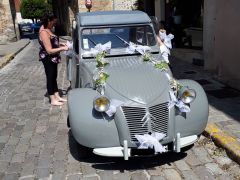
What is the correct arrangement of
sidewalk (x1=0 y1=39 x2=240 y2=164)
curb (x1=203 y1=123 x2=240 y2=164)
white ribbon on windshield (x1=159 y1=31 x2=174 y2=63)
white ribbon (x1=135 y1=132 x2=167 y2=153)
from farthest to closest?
white ribbon on windshield (x1=159 y1=31 x2=174 y2=63), sidewalk (x1=0 y1=39 x2=240 y2=164), curb (x1=203 y1=123 x2=240 y2=164), white ribbon (x1=135 y1=132 x2=167 y2=153)

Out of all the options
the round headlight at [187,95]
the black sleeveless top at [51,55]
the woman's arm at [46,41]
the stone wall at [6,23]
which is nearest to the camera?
the round headlight at [187,95]

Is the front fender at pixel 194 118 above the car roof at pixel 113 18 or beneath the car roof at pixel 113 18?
beneath

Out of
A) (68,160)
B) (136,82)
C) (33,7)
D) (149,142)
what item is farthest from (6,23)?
(33,7)

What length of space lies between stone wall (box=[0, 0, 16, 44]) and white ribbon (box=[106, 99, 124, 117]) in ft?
66.5

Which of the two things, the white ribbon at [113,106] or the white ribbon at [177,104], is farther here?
the white ribbon at [177,104]

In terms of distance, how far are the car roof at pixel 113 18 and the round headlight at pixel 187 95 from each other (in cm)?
179

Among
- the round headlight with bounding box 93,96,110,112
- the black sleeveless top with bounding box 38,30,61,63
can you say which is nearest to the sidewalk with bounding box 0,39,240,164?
the round headlight with bounding box 93,96,110,112

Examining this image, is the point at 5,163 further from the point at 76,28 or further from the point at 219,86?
the point at 219,86

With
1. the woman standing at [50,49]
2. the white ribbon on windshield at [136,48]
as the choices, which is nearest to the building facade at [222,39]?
the white ribbon on windshield at [136,48]

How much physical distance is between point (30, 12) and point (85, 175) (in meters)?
52.7

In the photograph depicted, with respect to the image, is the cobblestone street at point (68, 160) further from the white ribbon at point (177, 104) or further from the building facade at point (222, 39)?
the building facade at point (222, 39)

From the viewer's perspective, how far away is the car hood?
4211 mm

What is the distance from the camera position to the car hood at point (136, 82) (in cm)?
421

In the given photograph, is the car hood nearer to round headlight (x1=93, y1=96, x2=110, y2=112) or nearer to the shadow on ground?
round headlight (x1=93, y1=96, x2=110, y2=112)
